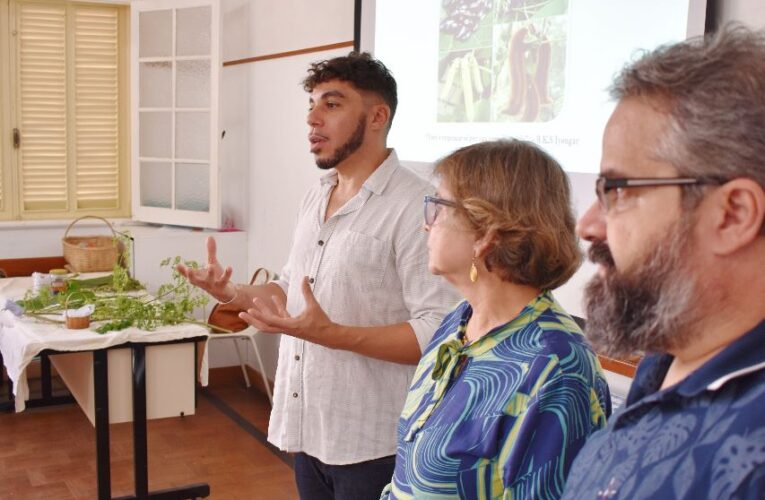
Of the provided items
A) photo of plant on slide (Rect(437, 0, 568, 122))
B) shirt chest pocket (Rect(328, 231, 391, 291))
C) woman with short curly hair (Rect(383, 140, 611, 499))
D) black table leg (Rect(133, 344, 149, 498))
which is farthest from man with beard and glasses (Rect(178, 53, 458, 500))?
black table leg (Rect(133, 344, 149, 498))

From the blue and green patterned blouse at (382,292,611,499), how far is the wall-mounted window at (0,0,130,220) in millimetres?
4905

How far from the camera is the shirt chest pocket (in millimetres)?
2090

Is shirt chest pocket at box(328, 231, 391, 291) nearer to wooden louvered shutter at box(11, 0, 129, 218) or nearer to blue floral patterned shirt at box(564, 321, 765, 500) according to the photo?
blue floral patterned shirt at box(564, 321, 765, 500)

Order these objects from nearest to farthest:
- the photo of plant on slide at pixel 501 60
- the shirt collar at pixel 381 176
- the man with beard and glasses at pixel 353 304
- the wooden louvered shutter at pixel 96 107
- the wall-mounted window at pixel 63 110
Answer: the man with beard and glasses at pixel 353 304
the shirt collar at pixel 381 176
the photo of plant on slide at pixel 501 60
the wall-mounted window at pixel 63 110
the wooden louvered shutter at pixel 96 107

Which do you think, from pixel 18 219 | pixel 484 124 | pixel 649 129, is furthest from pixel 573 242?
pixel 18 219

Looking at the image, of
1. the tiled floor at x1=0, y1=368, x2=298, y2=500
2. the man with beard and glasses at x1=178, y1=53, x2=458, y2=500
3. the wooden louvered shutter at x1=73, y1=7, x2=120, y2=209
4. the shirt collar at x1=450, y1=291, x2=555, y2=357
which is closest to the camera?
the shirt collar at x1=450, y1=291, x2=555, y2=357

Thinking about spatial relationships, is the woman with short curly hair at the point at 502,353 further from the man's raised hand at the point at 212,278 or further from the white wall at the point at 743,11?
the white wall at the point at 743,11

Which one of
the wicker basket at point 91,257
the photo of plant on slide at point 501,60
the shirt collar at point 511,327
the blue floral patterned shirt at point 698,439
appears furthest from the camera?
the wicker basket at point 91,257

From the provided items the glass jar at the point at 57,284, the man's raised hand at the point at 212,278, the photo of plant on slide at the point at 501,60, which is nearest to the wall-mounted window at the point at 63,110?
the glass jar at the point at 57,284

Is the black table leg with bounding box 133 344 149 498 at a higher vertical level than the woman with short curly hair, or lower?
lower

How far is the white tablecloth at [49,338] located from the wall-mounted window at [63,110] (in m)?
2.40

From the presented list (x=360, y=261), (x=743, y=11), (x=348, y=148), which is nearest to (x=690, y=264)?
(x=360, y=261)

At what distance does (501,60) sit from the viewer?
3.11m

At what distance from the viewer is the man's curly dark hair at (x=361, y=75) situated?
7.49 ft
